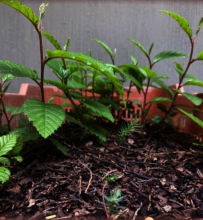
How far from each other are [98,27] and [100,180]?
4.13 ft

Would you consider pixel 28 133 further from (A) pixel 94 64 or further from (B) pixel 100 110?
(A) pixel 94 64

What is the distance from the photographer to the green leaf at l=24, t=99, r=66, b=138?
534 millimetres

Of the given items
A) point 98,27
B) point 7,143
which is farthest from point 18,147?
point 98,27

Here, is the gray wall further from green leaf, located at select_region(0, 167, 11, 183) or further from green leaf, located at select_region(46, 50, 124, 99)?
green leaf, located at select_region(0, 167, 11, 183)

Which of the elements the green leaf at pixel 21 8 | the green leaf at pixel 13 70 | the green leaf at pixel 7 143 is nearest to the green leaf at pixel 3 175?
the green leaf at pixel 7 143

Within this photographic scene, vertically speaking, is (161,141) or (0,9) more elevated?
(0,9)

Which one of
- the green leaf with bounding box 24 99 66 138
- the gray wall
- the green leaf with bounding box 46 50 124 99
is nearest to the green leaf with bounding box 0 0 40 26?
the green leaf with bounding box 46 50 124 99

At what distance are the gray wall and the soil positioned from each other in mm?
871

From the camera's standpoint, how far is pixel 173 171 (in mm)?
787

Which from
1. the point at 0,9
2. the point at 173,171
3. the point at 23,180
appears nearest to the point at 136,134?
the point at 173,171

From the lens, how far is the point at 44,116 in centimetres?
58

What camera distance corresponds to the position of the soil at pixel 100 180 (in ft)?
1.81

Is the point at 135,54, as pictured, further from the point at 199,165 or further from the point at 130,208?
the point at 130,208

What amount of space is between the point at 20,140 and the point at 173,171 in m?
0.72
